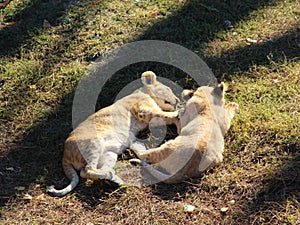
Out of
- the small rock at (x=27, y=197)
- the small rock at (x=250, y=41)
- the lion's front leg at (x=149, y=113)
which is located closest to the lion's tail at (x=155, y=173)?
the lion's front leg at (x=149, y=113)

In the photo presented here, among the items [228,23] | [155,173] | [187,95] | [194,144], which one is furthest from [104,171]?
[228,23]

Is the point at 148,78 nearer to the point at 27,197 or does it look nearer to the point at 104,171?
the point at 104,171

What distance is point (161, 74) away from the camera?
6.82 metres

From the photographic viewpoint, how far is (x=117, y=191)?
5141mm

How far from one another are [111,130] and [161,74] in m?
1.41

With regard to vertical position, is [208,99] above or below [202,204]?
above

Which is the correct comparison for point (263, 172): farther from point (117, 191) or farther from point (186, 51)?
point (186, 51)

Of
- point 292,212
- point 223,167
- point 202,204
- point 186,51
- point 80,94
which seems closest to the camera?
point 292,212

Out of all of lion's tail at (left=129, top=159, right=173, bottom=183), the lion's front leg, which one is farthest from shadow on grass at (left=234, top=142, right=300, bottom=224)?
the lion's front leg

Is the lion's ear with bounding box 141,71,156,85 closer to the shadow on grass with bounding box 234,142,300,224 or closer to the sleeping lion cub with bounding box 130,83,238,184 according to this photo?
the sleeping lion cub with bounding box 130,83,238,184

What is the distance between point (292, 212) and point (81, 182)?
6.93 feet

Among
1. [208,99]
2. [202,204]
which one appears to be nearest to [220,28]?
[208,99]

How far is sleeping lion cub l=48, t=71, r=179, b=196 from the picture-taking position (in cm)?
534

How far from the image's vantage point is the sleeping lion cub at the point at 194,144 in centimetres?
507
